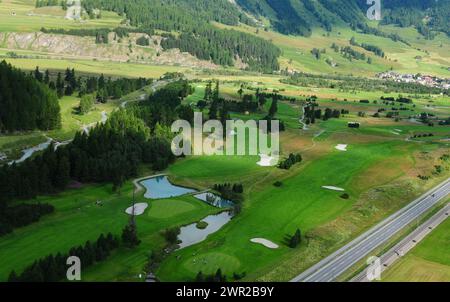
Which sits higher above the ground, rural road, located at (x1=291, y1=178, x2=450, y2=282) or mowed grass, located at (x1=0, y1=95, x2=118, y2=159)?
mowed grass, located at (x1=0, y1=95, x2=118, y2=159)

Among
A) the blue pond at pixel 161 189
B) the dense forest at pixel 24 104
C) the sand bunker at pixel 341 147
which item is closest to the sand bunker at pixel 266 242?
the blue pond at pixel 161 189

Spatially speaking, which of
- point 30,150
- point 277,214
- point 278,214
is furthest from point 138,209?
point 30,150

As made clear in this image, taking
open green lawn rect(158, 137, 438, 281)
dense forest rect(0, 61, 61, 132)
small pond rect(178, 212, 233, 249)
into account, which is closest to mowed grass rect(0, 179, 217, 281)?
small pond rect(178, 212, 233, 249)

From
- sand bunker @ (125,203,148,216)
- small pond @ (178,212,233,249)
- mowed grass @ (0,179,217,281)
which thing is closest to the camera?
mowed grass @ (0,179,217,281)

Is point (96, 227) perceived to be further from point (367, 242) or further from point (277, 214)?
point (367, 242)

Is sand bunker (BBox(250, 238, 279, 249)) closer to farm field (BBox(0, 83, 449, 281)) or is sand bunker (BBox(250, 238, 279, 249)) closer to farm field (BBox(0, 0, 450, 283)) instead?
farm field (BBox(0, 0, 450, 283))
